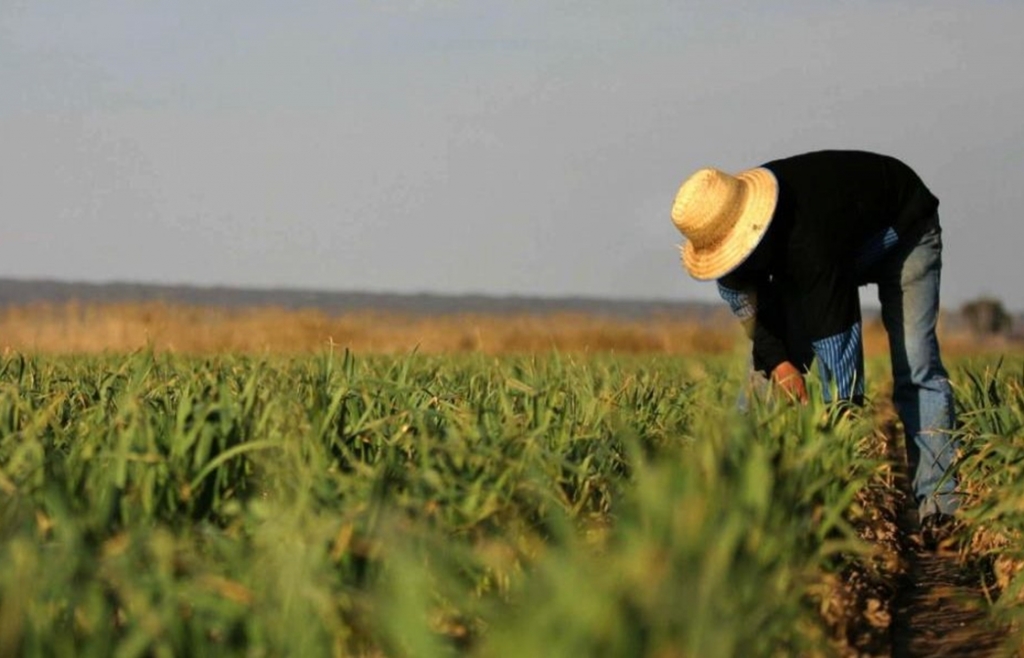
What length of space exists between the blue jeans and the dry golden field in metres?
10.2

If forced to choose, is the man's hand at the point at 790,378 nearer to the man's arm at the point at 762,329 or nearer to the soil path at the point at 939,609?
the man's arm at the point at 762,329

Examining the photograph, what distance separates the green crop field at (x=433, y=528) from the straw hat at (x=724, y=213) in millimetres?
693

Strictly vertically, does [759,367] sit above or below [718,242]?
below

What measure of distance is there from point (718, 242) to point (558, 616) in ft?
12.7

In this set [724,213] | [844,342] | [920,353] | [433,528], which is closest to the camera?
[433,528]

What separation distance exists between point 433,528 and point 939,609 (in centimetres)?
229

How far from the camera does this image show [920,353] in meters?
6.28

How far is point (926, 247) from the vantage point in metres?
6.30

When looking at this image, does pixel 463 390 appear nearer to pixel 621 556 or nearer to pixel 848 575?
pixel 848 575

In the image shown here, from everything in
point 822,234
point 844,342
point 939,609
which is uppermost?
point 822,234

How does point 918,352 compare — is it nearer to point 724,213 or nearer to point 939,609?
point 724,213

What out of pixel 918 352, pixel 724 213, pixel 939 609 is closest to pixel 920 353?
pixel 918 352

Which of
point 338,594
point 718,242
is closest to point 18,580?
point 338,594

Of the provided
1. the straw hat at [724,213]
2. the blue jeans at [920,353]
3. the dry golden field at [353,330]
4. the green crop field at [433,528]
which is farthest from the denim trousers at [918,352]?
the dry golden field at [353,330]
